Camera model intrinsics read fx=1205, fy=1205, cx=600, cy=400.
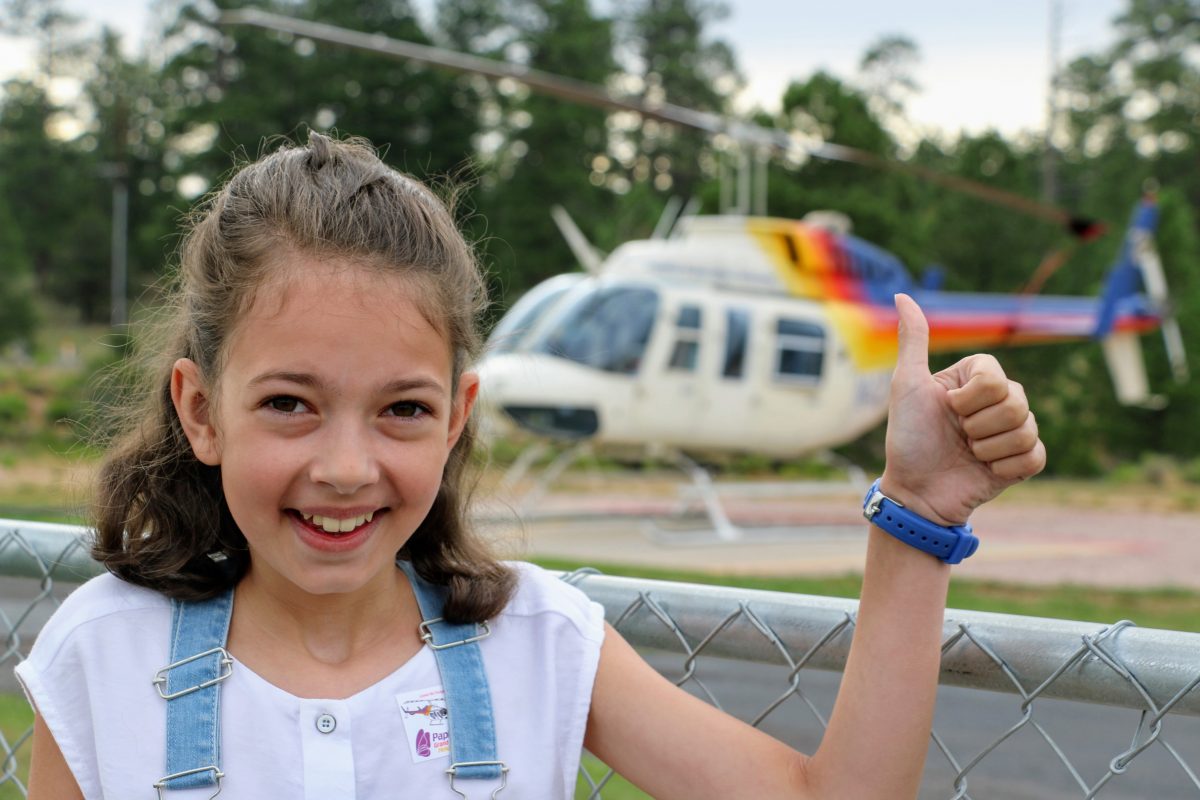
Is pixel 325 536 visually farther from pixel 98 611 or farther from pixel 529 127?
pixel 529 127

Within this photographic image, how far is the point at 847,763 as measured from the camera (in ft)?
4.48

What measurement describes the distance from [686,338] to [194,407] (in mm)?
10280

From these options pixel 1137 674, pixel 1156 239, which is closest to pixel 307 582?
pixel 1137 674

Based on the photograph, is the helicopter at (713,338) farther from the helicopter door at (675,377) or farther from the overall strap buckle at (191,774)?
the overall strap buckle at (191,774)

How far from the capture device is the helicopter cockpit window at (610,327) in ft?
37.3

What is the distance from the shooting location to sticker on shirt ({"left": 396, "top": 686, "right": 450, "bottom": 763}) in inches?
57.3

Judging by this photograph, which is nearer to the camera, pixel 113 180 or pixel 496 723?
pixel 496 723

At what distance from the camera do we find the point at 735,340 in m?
12.0

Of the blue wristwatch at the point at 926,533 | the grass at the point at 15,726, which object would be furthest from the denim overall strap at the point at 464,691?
the grass at the point at 15,726

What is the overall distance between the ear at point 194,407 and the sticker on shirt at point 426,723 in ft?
1.30

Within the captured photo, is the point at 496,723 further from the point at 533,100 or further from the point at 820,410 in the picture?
the point at 533,100

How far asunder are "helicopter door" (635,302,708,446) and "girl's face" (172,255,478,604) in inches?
399

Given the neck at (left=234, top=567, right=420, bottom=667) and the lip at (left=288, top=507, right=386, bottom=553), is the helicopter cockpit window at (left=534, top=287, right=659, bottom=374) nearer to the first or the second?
the neck at (left=234, top=567, right=420, bottom=667)

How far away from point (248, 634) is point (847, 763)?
2.48 ft
